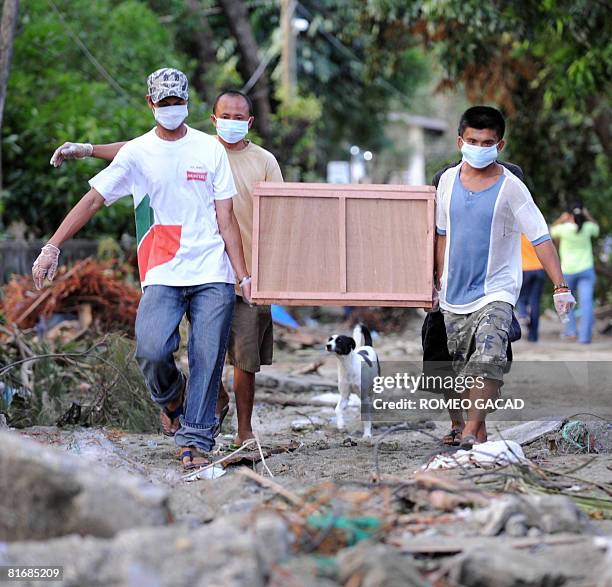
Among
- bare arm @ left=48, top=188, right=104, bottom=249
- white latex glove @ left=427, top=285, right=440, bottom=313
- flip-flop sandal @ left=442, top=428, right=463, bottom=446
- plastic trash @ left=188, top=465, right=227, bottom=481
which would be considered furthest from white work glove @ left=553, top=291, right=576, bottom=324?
bare arm @ left=48, top=188, right=104, bottom=249

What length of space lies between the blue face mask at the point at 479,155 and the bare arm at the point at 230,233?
1435 millimetres

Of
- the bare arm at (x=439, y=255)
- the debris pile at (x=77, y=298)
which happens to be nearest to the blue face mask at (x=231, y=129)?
the bare arm at (x=439, y=255)

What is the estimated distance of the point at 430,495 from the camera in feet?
16.1

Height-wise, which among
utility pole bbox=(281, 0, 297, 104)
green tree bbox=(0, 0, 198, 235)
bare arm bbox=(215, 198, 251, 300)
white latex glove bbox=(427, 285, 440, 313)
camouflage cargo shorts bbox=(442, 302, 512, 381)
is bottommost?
camouflage cargo shorts bbox=(442, 302, 512, 381)

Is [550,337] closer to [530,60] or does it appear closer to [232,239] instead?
[530,60]

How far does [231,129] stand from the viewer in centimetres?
726

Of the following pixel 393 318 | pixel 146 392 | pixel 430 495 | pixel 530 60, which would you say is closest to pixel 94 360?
pixel 146 392

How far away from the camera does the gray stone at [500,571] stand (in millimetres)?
3812

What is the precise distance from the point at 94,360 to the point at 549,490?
16.5 ft

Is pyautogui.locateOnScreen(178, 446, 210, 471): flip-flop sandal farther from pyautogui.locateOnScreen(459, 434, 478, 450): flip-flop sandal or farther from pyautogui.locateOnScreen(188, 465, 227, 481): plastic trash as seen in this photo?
pyautogui.locateOnScreen(459, 434, 478, 450): flip-flop sandal

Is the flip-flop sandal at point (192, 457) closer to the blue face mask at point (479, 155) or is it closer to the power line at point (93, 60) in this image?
the blue face mask at point (479, 155)

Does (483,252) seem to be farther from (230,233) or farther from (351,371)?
(351,371)

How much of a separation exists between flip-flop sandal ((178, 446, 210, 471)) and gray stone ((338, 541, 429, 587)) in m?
2.59

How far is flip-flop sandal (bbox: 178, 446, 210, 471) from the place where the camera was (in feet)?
21.0
